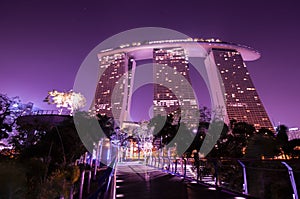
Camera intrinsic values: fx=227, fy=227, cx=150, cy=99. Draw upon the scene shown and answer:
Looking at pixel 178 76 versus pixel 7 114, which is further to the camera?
pixel 178 76

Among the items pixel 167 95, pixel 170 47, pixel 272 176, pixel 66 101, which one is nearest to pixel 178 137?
pixel 272 176

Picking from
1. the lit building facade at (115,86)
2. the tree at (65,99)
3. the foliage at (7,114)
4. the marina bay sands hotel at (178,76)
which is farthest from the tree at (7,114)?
the lit building facade at (115,86)

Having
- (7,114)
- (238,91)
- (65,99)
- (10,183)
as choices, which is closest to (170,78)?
(238,91)

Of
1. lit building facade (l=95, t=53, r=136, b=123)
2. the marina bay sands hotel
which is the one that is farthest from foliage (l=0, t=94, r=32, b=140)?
lit building facade (l=95, t=53, r=136, b=123)

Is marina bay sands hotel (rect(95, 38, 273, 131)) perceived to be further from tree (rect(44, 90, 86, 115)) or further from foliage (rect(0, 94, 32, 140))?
foliage (rect(0, 94, 32, 140))

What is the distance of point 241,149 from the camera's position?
47.5 ft

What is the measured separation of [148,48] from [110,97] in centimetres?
2374

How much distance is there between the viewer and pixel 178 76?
7256 centimetres

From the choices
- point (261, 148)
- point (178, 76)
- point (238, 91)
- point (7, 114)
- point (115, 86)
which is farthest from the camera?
point (115, 86)

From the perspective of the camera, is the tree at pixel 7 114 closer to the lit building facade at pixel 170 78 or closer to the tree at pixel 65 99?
the tree at pixel 65 99

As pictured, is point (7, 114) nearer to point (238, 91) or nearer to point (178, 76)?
point (178, 76)

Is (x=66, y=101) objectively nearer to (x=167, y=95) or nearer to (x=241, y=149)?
(x=241, y=149)

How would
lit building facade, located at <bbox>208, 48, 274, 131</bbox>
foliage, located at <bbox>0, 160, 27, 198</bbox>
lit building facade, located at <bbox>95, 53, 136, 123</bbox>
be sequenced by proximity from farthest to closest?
1. lit building facade, located at <bbox>95, 53, 136, 123</bbox>
2. lit building facade, located at <bbox>208, 48, 274, 131</bbox>
3. foliage, located at <bbox>0, 160, 27, 198</bbox>

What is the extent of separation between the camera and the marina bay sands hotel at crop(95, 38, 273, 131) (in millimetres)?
65500
